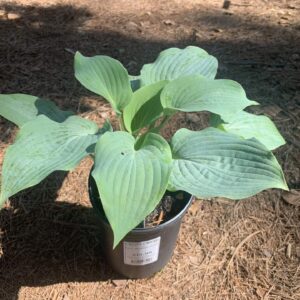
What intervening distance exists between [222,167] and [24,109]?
2.38ft

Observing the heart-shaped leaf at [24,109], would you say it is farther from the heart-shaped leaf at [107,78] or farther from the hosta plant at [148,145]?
the heart-shaped leaf at [107,78]

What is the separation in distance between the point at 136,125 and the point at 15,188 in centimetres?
48

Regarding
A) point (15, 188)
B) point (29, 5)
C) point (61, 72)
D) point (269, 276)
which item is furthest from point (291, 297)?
point (29, 5)

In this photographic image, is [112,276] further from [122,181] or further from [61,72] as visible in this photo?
[61,72]

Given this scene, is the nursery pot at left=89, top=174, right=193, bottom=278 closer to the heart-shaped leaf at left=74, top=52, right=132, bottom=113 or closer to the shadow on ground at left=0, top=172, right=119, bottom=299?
the shadow on ground at left=0, top=172, right=119, bottom=299

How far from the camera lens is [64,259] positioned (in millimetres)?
1742

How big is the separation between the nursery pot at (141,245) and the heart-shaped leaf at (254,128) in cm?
29

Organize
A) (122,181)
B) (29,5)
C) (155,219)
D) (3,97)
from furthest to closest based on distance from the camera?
(29,5) → (155,219) → (3,97) → (122,181)

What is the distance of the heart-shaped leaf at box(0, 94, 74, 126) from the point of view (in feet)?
4.51

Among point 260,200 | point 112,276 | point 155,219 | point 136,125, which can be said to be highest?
point 136,125

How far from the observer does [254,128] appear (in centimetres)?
148

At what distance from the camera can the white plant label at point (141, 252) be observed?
1461 mm

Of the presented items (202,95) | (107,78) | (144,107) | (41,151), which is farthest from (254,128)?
(41,151)

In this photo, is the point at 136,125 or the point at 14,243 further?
the point at 14,243
